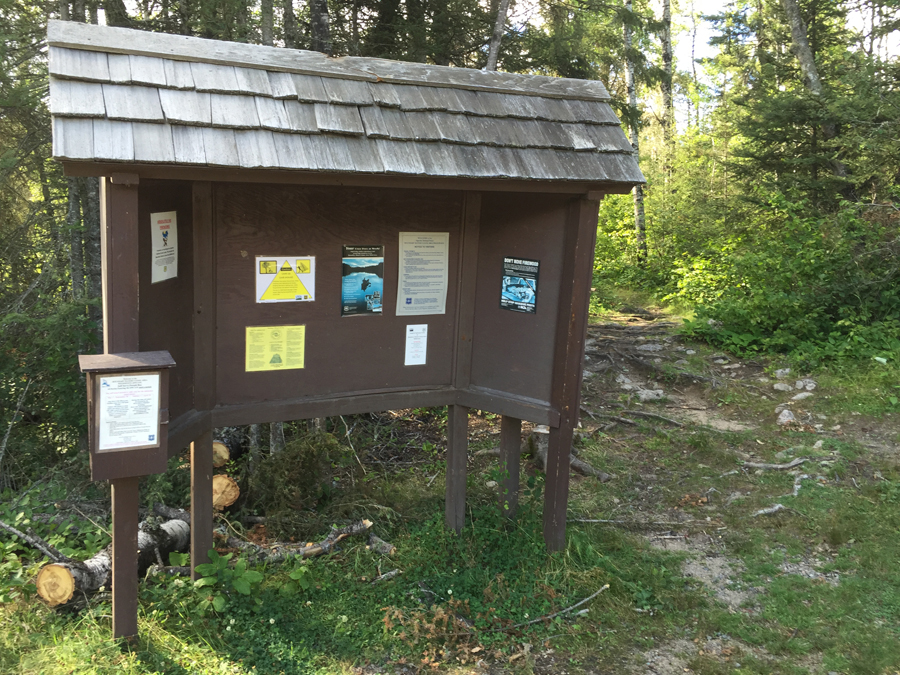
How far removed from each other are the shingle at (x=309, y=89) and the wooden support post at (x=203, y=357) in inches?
28.6

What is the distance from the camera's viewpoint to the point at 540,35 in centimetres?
978

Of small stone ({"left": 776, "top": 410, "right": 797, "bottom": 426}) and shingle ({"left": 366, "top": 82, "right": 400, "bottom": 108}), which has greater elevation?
shingle ({"left": 366, "top": 82, "right": 400, "bottom": 108})

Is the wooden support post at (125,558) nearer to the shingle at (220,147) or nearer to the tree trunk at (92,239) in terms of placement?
the shingle at (220,147)

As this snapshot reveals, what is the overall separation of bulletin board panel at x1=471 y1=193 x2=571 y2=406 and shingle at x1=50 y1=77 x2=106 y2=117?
8.04ft

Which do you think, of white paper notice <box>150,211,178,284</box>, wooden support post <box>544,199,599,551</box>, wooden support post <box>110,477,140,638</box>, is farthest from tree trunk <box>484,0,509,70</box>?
wooden support post <box>110,477,140,638</box>

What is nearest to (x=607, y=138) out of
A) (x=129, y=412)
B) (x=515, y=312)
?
(x=515, y=312)

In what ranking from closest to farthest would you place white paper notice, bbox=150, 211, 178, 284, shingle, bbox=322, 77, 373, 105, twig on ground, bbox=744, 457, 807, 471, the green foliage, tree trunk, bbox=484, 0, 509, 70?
white paper notice, bbox=150, 211, 178, 284 → shingle, bbox=322, 77, 373, 105 → the green foliage → twig on ground, bbox=744, 457, 807, 471 → tree trunk, bbox=484, 0, 509, 70

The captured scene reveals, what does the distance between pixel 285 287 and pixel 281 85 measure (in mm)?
1166

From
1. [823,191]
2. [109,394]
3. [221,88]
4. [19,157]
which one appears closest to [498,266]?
[221,88]

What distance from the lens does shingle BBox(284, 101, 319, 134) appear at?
360 centimetres

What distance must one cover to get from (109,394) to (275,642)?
5.36 feet

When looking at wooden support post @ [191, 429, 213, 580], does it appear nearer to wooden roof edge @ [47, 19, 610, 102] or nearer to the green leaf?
the green leaf

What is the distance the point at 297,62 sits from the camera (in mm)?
3850

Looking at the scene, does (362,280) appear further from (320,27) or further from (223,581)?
(320,27)
